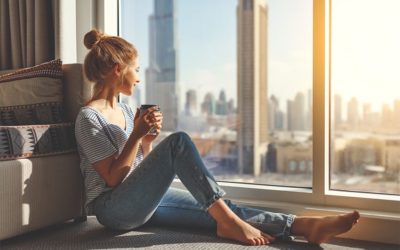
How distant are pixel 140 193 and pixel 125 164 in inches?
4.8

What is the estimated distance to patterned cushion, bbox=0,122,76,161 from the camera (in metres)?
1.59

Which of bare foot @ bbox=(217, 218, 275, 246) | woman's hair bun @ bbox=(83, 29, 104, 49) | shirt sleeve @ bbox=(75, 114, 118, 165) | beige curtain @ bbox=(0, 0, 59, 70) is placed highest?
beige curtain @ bbox=(0, 0, 59, 70)

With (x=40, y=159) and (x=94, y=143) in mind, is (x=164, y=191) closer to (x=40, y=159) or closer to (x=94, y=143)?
(x=94, y=143)

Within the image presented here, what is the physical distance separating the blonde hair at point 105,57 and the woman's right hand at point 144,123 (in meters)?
0.25

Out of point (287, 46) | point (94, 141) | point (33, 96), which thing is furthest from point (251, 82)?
point (33, 96)

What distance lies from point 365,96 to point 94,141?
112 centimetres

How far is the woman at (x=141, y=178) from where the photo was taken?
1.56m

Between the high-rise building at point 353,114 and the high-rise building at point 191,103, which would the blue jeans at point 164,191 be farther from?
the high-rise building at point 191,103

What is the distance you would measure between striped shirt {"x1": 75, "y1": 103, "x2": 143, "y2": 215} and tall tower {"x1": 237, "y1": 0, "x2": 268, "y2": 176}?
62 centimetres

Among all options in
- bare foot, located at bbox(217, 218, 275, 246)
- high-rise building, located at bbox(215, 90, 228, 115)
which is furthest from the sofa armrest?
bare foot, located at bbox(217, 218, 275, 246)

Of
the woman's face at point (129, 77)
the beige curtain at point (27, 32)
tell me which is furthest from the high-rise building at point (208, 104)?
the beige curtain at point (27, 32)

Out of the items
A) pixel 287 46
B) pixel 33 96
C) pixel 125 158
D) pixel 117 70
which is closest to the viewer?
pixel 125 158

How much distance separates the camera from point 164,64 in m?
2.34

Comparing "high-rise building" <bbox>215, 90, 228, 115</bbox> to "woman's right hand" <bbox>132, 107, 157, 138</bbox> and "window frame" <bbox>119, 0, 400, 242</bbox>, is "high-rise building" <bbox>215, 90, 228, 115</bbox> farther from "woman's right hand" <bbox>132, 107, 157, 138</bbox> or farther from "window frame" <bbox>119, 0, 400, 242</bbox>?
"woman's right hand" <bbox>132, 107, 157, 138</bbox>
